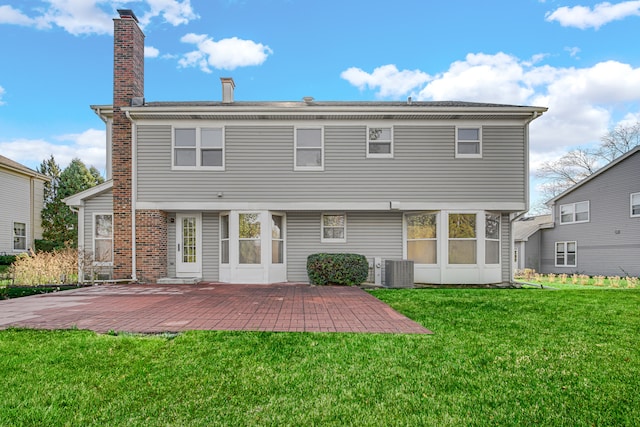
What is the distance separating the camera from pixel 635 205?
56.2 ft

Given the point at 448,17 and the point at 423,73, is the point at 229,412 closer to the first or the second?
the point at 448,17

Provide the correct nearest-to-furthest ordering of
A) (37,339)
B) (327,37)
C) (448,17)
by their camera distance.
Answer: (37,339)
(448,17)
(327,37)

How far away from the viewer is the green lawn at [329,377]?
111 inches

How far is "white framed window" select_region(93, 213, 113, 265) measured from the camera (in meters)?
11.9

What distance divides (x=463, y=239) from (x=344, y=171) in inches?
181

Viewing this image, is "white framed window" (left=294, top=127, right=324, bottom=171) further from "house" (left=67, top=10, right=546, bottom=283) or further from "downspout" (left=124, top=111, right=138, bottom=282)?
"downspout" (left=124, top=111, right=138, bottom=282)

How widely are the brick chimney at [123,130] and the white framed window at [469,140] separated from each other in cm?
1125

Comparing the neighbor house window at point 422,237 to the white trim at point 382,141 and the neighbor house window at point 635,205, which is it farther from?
the neighbor house window at point 635,205

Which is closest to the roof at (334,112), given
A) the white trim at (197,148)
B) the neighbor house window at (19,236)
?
the white trim at (197,148)

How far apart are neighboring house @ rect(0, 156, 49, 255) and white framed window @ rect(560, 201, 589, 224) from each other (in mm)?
31955

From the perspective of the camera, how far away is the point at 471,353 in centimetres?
418

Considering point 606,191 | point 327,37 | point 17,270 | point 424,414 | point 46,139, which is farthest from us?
point 46,139

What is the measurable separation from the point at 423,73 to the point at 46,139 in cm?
2658

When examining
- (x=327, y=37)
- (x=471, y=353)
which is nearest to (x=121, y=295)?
(x=471, y=353)
